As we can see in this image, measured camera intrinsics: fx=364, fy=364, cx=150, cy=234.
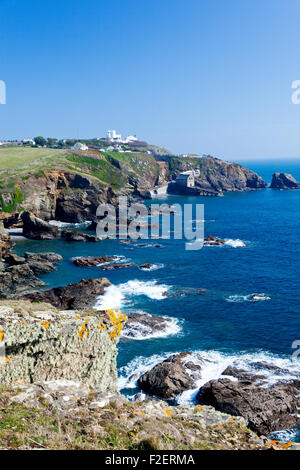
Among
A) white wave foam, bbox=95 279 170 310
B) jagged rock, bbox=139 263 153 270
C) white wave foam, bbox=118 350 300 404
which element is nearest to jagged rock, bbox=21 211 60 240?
jagged rock, bbox=139 263 153 270

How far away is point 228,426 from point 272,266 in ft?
155

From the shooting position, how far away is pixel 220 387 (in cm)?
2519

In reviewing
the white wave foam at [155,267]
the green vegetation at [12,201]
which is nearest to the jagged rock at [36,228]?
the green vegetation at [12,201]

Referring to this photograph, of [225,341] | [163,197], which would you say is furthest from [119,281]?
[163,197]

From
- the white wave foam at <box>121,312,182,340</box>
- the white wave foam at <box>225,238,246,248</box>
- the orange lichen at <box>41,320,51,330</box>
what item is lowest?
the white wave foam at <box>121,312,182,340</box>

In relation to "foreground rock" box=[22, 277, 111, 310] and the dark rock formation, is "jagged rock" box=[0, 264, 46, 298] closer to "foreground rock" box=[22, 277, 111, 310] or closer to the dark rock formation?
"foreground rock" box=[22, 277, 111, 310]

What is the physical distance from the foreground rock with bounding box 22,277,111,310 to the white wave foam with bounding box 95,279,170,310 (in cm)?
100

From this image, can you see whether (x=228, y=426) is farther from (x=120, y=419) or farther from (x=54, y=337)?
(x=54, y=337)

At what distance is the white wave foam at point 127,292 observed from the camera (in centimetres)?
4202

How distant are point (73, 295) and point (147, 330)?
39.8ft

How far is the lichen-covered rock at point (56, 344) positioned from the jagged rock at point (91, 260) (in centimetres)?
4318

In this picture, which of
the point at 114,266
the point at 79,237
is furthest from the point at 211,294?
the point at 79,237

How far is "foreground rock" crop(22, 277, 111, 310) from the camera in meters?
41.7
